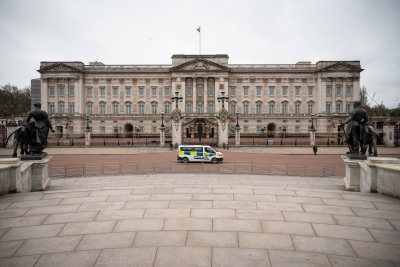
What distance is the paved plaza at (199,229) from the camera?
17.5ft

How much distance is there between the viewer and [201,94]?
6431cm

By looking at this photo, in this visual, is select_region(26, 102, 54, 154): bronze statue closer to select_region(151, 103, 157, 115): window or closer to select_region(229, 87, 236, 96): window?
select_region(151, 103, 157, 115): window

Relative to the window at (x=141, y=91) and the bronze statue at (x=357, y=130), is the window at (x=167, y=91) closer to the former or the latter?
the window at (x=141, y=91)

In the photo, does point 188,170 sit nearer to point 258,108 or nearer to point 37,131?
point 37,131

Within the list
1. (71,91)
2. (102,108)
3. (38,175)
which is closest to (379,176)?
(38,175)

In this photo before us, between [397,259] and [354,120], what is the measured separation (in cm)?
796

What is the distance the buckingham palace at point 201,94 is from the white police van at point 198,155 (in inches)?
1514

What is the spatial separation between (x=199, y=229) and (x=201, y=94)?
58.8m

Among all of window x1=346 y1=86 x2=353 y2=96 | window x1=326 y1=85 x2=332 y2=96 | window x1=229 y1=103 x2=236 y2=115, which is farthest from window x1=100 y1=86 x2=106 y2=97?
window x1=346 y1=86 x2=353 y2=96

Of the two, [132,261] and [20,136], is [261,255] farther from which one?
[20,136]

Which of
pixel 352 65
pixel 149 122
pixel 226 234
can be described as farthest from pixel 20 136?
pixel 352 65

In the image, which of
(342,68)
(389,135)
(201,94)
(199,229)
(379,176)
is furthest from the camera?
(201,94)

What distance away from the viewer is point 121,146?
132 feet

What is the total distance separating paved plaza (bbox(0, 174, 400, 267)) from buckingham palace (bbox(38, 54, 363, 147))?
53.7 meters
